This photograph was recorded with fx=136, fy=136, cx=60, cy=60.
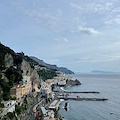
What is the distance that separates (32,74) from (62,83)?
55866 millimetres

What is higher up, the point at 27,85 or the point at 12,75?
the point at 12,75

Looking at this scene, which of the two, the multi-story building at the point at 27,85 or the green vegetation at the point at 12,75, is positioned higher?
the green vegetation at the point at 12,75

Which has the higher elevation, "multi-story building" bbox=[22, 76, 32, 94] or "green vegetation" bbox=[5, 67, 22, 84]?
"green vegetation" bbox=[5, 67, 22, 84]

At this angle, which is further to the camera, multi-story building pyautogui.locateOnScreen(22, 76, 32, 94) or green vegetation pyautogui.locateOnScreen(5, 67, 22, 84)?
multi-story building pyautogui.locateOnScreen(22, 76, 32, 94)

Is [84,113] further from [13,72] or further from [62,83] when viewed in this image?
[62,83]

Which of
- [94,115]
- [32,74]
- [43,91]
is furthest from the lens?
[43,91]

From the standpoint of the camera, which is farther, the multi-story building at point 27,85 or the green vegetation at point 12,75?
the multi-story building at point 27,85

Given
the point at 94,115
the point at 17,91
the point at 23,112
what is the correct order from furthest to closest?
the point at 94,115 < the point at 17,91 < the point at 23,112

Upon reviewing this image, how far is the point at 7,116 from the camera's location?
62.7 feet

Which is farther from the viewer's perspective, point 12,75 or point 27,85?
point 27,85

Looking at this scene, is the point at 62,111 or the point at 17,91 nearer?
the point at 17,91

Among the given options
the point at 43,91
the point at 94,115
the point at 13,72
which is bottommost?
Result: the point at 94,115

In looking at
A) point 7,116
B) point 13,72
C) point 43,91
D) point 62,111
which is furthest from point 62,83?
point 7,116

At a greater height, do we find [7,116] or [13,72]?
[13,72]
